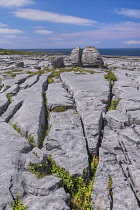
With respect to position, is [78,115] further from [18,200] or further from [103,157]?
[18,200]

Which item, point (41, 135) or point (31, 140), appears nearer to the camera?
point (31, 140)

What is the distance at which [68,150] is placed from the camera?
32.2ft

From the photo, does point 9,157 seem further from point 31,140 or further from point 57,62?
point 57,62

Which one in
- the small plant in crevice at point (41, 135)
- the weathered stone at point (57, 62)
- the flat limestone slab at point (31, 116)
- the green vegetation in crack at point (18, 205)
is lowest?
the green vegetation in crack at point (18, 205)

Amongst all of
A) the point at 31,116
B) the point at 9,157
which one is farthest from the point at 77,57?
the point at 9,157

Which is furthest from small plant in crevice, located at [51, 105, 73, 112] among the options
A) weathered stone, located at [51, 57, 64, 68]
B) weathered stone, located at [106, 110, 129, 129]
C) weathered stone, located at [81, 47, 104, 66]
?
weathered stone, located at [81, 47, 104, 66]

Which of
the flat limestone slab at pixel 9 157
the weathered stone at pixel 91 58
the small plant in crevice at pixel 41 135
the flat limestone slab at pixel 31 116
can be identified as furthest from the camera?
the weathered stone at pixel 91 58

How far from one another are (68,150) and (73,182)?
2.02 m

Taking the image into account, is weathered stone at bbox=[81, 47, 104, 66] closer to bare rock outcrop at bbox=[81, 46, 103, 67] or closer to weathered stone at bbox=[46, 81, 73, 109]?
bare rock outcrop at bbox=[81, 46, 103, 67]

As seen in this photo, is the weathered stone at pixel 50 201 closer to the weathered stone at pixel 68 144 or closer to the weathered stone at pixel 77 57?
the weathered stone at pixel 68 144

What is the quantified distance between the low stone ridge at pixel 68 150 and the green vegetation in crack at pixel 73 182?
42 millimetres

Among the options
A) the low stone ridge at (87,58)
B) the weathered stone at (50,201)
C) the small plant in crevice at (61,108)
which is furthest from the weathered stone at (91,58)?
the weathered stone at (50,201)

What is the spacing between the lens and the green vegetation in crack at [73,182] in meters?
7.26

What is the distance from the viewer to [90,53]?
34125mm
